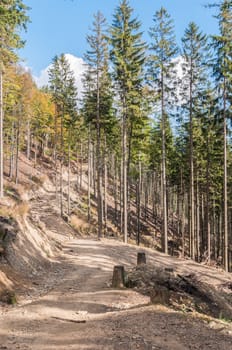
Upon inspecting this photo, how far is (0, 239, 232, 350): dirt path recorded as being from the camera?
591 centimetres

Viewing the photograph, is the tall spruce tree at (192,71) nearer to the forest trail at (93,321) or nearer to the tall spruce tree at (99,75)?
the tall spruce tree at (99,75)

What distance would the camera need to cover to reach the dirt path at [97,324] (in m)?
5.91

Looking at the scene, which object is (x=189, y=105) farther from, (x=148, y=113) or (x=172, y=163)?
(x=172, y=163)

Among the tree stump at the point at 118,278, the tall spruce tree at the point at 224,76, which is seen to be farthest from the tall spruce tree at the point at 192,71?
the tree stump at the point at 118,278

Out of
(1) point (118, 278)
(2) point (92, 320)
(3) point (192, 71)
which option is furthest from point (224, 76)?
(2) point (92, 320)

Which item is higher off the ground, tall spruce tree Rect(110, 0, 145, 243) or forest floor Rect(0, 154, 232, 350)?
tall spruce tree Rect(110, 0, 145, 243)

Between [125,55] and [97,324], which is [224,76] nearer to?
[125,55]

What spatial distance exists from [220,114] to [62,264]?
12926 millimetres

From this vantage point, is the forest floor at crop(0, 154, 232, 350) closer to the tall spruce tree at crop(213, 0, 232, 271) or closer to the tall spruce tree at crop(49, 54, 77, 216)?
the tall spruce tree at crop(213, 0, 232, 271)

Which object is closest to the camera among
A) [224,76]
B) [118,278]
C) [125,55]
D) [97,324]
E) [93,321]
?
[97,324]

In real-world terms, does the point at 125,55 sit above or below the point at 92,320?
above

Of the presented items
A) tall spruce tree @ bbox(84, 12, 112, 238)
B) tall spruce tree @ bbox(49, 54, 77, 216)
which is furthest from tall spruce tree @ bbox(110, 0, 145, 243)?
tall spruce tree @ bbox(49, 54, 77, 216)

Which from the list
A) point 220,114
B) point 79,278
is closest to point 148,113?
point 220,114

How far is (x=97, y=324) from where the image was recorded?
695 cm
